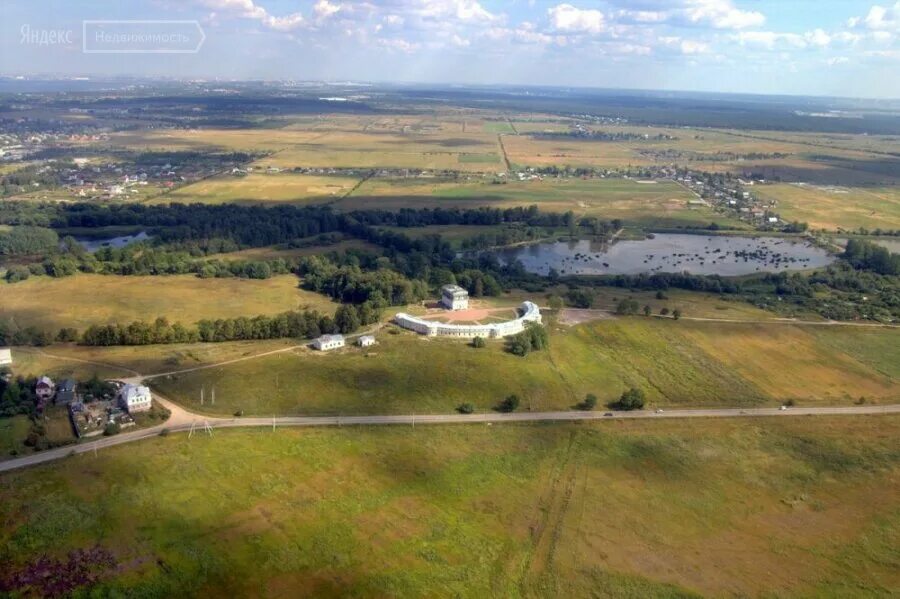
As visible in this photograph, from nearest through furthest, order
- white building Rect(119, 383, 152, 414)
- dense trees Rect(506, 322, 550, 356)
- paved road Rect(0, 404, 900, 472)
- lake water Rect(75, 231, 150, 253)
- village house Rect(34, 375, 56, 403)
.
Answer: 1. paved road Rect(0, 404, 900, 472)
2. white building Rect(119, 383, 152, 414)
3. village house Rect(34, 375, 56, 403)
4. dense trees Rect(506, 322, 550, 356)
5. lake water Rect(75, 231, 150, 253)

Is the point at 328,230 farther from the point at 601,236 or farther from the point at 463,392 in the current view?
the point at 463,392

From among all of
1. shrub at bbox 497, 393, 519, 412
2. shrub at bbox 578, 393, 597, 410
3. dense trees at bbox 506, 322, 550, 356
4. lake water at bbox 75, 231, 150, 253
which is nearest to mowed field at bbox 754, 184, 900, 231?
dense trees at bbox 506, 322, 550, 356

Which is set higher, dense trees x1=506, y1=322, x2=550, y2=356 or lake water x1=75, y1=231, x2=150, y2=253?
dense trees x1=506, y1=322, x2=550, y2=356

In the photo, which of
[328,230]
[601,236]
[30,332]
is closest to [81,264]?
[30,332]

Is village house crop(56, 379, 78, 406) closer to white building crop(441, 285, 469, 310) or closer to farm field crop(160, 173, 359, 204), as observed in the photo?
white building crop(441, 285, 469, 310)

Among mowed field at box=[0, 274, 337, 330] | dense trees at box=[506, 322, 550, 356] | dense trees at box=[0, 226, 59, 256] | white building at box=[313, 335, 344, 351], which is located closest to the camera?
white building at box=[313, 335, 344, 351]

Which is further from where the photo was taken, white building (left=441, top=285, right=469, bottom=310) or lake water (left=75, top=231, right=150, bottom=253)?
lake water (left=75, top=231, right=150, bottom=253)

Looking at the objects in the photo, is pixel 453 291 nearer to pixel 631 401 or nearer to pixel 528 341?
pixel 528 341
